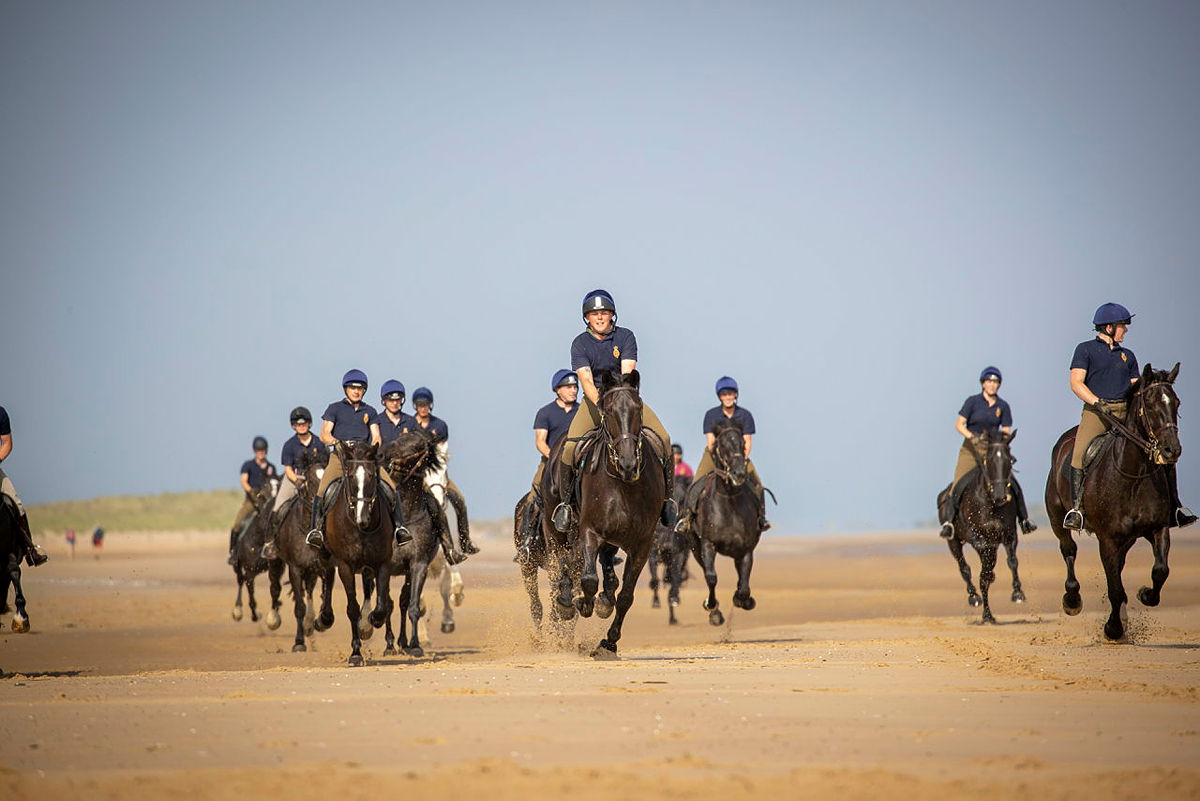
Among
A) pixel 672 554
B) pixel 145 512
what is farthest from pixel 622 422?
pixel 145 512

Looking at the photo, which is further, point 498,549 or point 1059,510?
point 498,549

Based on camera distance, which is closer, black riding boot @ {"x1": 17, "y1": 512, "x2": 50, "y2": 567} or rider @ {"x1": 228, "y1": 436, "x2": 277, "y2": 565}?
black riding boot @ {"x1": 17, "y1": 512, "x2": 50, "y2": 567}

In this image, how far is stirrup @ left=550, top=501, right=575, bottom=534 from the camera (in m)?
14.7

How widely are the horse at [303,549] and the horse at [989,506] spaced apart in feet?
32.3

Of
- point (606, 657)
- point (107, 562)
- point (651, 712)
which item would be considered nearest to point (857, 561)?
point (107, 562)

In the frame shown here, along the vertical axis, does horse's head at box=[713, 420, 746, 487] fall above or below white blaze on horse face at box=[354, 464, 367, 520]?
above

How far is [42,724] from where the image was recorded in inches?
378

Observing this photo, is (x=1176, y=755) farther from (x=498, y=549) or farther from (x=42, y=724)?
(x=498, y=549)

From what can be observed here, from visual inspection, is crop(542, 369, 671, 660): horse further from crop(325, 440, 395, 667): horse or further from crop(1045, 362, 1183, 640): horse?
crop(1045, 362, 1183, 640): horse

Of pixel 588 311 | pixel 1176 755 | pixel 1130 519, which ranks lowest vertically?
pixel 1176 755

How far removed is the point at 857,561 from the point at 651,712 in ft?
145

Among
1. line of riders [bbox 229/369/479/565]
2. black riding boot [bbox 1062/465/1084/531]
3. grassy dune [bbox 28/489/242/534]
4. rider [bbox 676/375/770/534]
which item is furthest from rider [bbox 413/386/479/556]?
grassy dune [bbox 28/489/242/534]

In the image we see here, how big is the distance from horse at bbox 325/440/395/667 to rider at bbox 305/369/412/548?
9.0 inches

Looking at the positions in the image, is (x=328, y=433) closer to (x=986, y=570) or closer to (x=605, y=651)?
(x=605, y=651)
